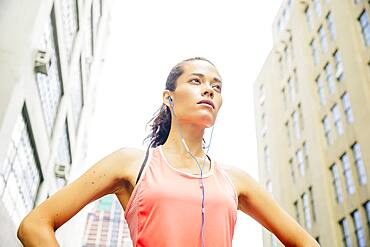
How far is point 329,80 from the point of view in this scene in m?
27.5

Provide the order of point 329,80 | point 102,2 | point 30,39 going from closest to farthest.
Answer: point 30,39 → point 329,80 → point 102,2

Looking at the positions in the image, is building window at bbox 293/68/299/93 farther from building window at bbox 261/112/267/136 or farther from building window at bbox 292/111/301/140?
building window at bbox 261/112/267/136

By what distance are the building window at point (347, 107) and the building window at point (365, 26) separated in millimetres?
3519

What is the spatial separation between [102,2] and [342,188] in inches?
859

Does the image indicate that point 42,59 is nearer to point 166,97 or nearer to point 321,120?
point 166,97

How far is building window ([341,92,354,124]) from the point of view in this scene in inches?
932

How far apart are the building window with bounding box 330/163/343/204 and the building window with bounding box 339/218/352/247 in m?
1.26

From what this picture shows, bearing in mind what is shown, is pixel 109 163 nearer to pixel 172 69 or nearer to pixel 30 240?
pixel 30 240

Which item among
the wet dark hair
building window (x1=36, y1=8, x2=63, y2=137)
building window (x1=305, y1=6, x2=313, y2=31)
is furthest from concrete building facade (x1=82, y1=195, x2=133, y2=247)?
the wet dark hair

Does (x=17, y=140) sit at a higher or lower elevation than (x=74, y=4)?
lower

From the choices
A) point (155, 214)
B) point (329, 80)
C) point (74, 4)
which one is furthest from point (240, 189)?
point (329, 80)

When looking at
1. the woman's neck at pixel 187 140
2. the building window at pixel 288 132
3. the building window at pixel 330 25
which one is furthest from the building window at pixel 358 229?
the woman's neck at pixel 187 140

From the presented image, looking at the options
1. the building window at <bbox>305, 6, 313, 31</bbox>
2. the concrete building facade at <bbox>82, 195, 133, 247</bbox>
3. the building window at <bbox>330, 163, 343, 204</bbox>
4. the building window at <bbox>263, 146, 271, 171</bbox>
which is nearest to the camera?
the building window at <bbox>330, 163, 343, 204</bbox>

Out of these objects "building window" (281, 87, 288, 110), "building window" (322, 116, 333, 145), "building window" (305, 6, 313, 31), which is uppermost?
"building window" (305, 6, 313, 31)
